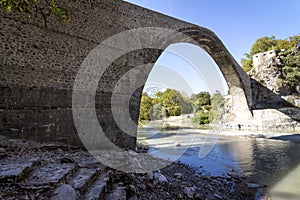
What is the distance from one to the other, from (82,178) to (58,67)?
3.04 m

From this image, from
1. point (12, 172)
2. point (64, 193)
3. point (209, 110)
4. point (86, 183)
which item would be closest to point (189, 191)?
point (86, 183)

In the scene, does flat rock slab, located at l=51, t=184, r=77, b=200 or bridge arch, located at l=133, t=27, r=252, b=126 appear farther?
bridge arch, located at l=133, t=27, r=252, b=126

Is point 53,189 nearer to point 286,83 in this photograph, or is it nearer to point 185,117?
point 286,83

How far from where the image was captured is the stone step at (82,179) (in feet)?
5.64

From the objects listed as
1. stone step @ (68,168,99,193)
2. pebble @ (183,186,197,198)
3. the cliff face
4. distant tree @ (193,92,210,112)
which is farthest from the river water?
distant tree @ (193,92,210,112)

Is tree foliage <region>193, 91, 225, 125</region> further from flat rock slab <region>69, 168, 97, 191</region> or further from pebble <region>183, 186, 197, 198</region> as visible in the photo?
flat rock slab <region>69, 168, 97, 191</region>

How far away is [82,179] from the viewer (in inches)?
74.3

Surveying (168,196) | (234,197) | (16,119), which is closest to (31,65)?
(16,119)

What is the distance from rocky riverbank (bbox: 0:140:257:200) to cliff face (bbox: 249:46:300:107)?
14899 millimetres

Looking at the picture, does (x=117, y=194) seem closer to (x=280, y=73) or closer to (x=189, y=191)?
(x=189, y=191)

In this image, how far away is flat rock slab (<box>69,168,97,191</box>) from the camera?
1733mm

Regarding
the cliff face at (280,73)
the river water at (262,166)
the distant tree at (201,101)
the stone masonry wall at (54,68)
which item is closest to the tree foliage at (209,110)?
the distant tree at (201,101)

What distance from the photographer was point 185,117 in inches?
886

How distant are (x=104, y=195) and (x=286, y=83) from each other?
1817 cm
